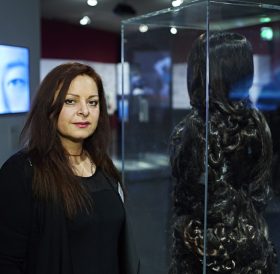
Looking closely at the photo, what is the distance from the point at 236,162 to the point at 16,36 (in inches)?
114

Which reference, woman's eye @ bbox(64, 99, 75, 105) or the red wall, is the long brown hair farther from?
the red wall

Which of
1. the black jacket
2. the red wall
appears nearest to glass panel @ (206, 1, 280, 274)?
the black jacket

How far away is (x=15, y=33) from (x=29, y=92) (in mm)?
591

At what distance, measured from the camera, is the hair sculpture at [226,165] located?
2.00 meters

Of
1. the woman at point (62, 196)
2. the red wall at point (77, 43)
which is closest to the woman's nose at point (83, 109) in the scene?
the woman at point (62, 196)

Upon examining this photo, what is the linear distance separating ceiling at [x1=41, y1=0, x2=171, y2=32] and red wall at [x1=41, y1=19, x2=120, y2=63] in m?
0.23

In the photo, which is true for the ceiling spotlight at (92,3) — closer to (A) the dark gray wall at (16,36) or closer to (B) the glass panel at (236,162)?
(A) the dark gray wall at (16,36)

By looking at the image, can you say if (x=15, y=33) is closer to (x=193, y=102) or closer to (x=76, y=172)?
(x=193, y=102)

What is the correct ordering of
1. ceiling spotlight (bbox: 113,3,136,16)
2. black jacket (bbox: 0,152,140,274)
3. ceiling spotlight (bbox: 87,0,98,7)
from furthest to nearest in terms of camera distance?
ceiling spotlight (bbox: 87,0,98,7) → ceiling spotlight (bbox: 113,3,136,16) → black jacket (bbox: 0,152,140,274)

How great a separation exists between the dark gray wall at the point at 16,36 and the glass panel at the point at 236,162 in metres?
2.47

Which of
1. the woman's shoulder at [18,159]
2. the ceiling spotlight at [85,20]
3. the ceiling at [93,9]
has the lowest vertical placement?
the woman's shoulder at [18,159]

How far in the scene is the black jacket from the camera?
1180 mm

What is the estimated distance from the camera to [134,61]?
14.0ft

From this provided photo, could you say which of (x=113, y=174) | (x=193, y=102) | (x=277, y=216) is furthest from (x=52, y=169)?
(x=277, y=216)
